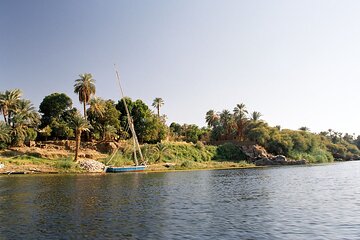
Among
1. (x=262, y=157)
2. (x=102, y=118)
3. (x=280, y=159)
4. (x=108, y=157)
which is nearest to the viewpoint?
(x=108, y=157)

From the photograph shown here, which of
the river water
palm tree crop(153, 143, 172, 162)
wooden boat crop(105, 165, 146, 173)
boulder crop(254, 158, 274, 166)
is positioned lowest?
the river water

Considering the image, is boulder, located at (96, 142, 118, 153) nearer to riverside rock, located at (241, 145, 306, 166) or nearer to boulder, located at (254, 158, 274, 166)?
boulder, located at (254, 158, 274, 166)

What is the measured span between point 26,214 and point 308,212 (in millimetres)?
23912

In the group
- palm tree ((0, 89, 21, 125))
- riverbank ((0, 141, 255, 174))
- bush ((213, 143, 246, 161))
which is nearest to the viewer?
riverbank ((0, 141, 255, 174))

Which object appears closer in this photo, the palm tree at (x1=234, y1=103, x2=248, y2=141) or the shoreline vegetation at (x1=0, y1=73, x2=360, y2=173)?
the shoreline vegetation at (x1=0, y1=73, x2=360, y2=173)

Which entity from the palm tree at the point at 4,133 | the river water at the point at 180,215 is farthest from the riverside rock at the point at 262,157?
the river water at the point at 180,215

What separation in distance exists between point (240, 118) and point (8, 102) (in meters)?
92.1

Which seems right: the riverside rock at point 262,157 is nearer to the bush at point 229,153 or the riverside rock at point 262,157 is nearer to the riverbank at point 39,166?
the bush at point 229,153

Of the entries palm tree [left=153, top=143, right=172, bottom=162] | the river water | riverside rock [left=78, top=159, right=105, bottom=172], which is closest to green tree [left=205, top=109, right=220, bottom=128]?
palm tree [left=153, top=143, right=172, bottom=162]

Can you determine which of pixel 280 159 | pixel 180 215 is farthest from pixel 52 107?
pixel 180 215

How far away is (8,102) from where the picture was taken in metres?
93.3

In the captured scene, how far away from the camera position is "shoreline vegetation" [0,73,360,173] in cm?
8719

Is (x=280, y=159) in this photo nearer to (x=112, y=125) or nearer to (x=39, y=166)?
(x=112, y=125)

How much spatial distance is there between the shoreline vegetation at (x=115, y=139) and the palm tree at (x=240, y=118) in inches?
15.1
